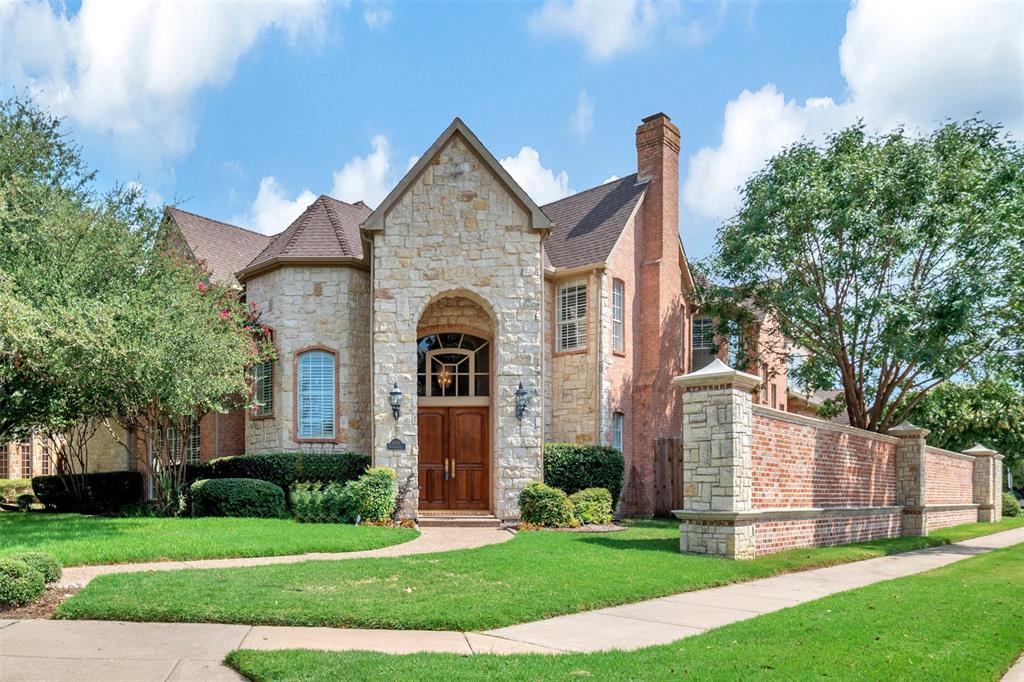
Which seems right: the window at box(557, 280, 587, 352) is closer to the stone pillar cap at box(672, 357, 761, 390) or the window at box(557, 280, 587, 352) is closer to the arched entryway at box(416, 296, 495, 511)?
the arched entryway at box(416, 296, 495, 511)

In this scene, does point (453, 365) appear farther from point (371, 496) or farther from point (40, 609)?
point (40, 609)

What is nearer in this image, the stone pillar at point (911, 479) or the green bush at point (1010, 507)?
the stone pillar at point (911, 479)

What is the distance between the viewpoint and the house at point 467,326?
59.2 feet

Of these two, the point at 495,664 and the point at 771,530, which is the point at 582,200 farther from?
the point at 495,664

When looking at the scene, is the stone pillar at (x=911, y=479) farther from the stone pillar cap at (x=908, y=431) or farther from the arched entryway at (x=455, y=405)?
the arched entryway at (x=455, y=405)

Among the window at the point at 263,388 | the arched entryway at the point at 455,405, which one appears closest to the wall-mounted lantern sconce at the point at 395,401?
the arched entryway at the point at 455,405

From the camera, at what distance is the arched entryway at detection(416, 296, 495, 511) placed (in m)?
19.2

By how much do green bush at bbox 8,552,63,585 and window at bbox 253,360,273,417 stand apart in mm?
10889

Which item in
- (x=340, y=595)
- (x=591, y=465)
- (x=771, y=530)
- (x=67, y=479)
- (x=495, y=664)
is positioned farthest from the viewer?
(x=67, y=479)

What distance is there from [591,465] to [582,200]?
8.90 m

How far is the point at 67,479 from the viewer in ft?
73.6

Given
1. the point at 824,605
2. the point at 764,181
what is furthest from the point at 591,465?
the point at 824,605

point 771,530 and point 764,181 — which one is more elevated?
point 764,181

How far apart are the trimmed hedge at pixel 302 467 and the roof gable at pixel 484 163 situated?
207 inches
